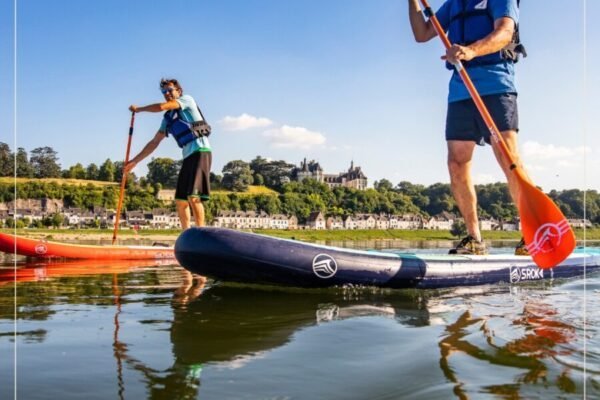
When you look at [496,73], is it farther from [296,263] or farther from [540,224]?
[296,263]

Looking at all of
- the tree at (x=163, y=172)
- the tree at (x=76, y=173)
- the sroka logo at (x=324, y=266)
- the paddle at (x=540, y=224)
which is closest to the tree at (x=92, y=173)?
the tree at (x=76, y=173)

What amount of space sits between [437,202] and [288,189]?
49.9 metres

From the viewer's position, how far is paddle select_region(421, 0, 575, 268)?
491 cm

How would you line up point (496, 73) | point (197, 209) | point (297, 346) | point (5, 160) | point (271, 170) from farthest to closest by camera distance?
point (271, 170), point (5, 160), point (197, 209), point (496, 73), point (297, 346)

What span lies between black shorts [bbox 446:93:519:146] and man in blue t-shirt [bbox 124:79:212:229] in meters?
3.50

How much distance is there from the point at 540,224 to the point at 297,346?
3.22m

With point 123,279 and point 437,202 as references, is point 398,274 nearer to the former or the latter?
point 123,279

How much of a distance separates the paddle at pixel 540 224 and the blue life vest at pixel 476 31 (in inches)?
30.4

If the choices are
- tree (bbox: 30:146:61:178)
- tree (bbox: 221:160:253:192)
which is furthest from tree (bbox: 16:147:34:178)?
tree (bbox: 221:160:253:192)

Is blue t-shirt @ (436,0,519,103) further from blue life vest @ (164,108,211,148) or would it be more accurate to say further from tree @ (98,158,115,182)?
tree @ (98,158,115,182)

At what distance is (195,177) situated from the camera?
303 inches

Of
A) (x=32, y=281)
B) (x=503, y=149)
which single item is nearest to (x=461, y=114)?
(x=503, y=149)

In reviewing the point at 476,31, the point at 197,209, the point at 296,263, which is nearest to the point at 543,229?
the point at 296,263

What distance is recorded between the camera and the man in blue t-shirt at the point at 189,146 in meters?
7.71
